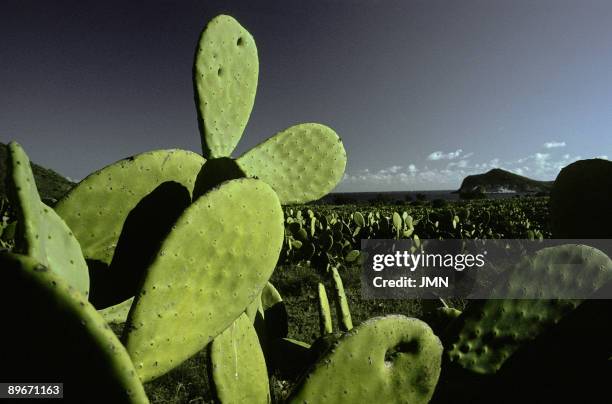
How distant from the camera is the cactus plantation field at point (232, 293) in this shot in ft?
2.28

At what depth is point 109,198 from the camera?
43.7 inches

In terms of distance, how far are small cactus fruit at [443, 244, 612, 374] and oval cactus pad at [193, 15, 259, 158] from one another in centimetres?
98

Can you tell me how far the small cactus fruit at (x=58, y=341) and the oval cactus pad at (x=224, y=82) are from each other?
854 mm

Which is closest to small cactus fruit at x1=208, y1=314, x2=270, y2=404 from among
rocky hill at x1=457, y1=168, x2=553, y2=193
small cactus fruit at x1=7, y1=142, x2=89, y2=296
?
small cactus fruit at x1=7, y1=142, x2=89, y2=296

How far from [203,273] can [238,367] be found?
0.33 metres

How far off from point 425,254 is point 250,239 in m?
7.16

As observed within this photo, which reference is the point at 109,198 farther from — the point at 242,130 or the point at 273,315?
the point at 273,315

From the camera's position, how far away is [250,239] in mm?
1044

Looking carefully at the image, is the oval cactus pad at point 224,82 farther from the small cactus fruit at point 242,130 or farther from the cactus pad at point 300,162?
the cactus pad at point 300,162

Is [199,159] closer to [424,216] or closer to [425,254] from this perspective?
[425,254]

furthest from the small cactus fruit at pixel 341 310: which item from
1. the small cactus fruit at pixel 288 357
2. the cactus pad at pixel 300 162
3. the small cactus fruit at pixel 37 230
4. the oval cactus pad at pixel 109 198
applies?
the small cactus fruit at pixel 37 230

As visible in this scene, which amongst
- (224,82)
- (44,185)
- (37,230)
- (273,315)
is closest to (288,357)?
(273,315)

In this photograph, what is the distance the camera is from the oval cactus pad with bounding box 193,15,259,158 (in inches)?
57.4

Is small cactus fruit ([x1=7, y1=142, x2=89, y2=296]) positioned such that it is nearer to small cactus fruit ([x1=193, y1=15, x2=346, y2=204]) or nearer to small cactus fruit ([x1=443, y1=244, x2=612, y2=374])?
small cactus fruit ([x1=193, y1=15, x2=346, y2=204])
